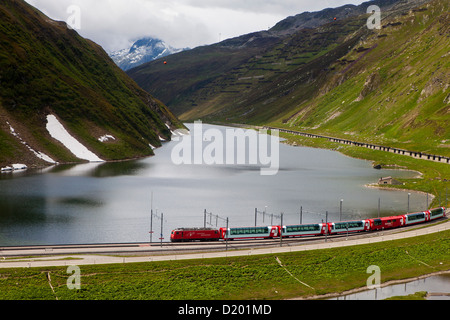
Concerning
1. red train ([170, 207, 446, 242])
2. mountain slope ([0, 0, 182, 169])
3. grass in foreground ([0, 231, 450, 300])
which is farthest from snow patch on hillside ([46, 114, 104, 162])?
grass in foreground ([0, 231, 450, 300])

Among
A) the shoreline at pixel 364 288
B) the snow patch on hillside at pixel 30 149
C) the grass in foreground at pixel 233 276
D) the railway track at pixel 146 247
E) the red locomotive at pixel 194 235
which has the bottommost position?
the shoreline at pixel 364 288

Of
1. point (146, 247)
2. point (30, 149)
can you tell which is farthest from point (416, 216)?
point (30, 149)

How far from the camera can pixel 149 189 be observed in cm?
12200

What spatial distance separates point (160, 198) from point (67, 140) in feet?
262

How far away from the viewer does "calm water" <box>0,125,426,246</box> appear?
83231 mm

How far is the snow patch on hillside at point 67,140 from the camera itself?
175 meters

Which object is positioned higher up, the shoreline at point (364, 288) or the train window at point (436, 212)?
the train window at point (436, 212)

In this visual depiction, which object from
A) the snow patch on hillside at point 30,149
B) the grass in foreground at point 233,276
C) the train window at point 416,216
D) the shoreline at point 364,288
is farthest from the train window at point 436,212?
the snow patch on hillside at point 30,149

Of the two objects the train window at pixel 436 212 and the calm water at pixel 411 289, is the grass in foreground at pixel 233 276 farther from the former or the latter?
the train window at pixel 436 212

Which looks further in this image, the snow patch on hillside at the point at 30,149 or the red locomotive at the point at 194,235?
the snow patch on hillside at the point at 30,149

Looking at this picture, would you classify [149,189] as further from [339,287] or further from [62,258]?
[339,287]

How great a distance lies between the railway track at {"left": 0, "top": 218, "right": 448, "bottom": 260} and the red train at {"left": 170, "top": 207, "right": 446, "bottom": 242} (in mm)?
935

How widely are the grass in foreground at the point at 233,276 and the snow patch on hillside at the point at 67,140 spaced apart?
391 ft

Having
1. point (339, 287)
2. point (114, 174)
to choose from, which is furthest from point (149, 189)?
point (339, 287)
